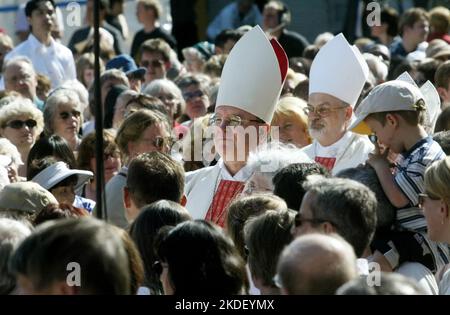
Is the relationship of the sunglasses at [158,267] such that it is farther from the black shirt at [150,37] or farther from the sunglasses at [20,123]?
the black shirt at [150,37]

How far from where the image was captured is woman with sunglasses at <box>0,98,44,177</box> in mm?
8812

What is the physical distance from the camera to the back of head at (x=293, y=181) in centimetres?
558

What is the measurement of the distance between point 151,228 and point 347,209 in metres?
0.75

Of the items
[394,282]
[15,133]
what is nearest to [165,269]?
[394,282]

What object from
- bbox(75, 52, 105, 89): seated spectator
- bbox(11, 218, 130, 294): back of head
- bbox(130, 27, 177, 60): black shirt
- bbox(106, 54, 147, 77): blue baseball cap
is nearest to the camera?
bbox(11, 218, 130, 294): back of head

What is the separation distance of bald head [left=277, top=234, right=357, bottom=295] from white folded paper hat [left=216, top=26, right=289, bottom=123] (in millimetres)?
3291

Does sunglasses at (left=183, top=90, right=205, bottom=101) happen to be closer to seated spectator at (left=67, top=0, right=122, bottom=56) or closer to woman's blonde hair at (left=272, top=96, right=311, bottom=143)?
woman's blonde hair at (left=272, top=96, right=311, bottom=143)

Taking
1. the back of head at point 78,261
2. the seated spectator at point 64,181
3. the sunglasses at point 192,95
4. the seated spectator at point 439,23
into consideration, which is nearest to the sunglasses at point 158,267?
the back of head at point 78,261

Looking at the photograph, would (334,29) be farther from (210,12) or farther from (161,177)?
(161,177)

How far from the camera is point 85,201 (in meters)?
7.30

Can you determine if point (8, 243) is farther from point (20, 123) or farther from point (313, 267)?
point (20, 123)

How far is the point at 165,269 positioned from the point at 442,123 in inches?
140

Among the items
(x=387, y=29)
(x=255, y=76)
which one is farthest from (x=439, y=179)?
(x=387, y=29)

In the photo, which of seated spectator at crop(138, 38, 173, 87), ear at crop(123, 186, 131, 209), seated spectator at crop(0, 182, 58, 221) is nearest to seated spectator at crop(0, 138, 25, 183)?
seated spectator at crop(0, 182, 58, 221)
